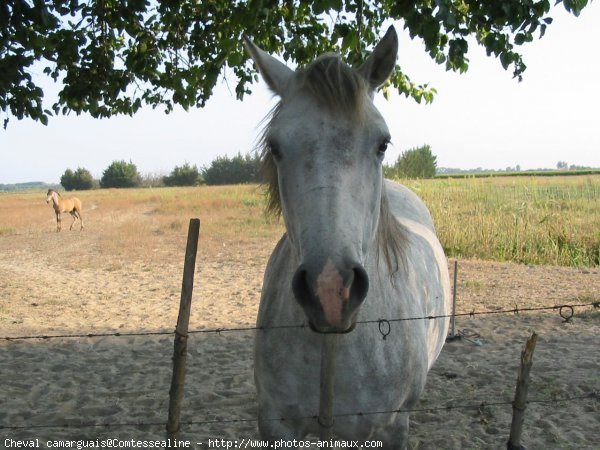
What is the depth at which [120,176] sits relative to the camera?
7425 cm

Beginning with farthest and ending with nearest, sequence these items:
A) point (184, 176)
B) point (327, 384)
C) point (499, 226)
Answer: point (184, 176)
point (499, 226)
point (327, 384)

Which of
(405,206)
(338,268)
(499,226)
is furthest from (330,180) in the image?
(499,226)

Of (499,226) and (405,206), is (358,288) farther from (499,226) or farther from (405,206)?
(499,226)

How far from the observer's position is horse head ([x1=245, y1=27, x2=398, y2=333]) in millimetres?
1582

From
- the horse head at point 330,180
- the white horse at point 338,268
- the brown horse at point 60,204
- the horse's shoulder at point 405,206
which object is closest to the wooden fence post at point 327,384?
the white horse at point 338,268

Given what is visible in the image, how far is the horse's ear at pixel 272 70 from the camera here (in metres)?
2.20

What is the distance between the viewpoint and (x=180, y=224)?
803 inches

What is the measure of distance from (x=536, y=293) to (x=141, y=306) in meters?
6.52

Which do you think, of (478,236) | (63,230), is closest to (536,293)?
(478,236)

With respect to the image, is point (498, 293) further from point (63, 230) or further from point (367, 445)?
point (63, 230)

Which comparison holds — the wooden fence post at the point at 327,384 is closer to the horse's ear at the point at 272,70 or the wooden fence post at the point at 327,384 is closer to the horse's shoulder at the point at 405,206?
the horse's ear at the point at 272,70

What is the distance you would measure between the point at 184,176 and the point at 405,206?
65897 mm

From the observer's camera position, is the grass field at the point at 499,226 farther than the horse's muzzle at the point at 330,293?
Yes

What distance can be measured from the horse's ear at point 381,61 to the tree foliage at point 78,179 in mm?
79348
